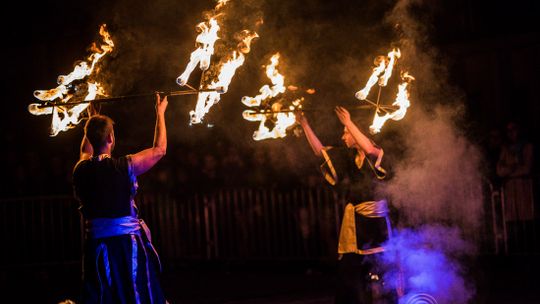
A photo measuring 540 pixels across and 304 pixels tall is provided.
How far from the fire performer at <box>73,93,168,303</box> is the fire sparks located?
34.2 inches

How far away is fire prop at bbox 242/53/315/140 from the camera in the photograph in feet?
20.8

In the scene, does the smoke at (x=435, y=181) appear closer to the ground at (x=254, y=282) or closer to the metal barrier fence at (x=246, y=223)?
the ground at (x=254, y=282)

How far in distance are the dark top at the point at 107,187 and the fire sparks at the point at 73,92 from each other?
36.0 inches

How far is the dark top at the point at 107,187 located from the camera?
184 inches

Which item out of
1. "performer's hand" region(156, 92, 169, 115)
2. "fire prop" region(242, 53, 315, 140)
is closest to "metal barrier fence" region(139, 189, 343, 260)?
"fire prop" region(242, 53, 315, 140)

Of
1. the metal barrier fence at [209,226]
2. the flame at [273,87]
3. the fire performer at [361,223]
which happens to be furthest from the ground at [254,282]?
the flame at [273,87]

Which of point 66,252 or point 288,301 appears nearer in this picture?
point 288,301

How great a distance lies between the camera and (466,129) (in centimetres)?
1198

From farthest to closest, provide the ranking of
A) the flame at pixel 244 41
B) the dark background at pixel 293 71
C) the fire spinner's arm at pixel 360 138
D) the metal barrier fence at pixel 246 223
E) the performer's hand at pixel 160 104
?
the dark background at pixel 293 71
the metal barrier fence at pixel 246 223
the flame at pixel 244 41
the fire spinner's arm at pixel 360 138
the performer's hand at pixel 160 104

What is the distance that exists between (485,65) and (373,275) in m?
8.04

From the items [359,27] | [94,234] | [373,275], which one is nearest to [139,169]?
[94,234]

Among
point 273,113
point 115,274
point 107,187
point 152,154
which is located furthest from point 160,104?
point 273,113

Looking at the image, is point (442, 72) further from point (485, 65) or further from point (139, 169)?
point (139, 169)

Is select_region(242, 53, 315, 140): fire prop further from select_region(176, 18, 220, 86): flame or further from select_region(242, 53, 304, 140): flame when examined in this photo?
select_region(176, 18, 220, 86): flame
